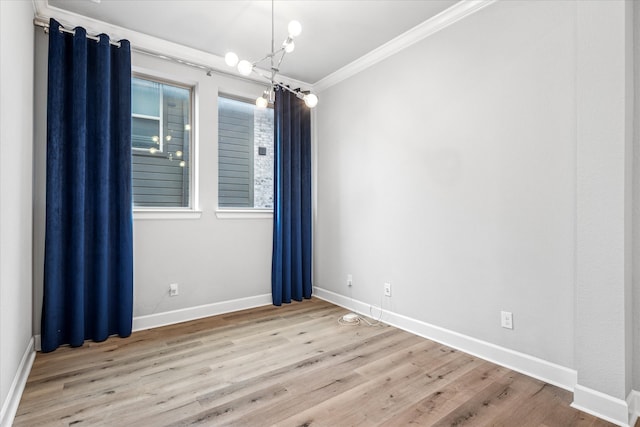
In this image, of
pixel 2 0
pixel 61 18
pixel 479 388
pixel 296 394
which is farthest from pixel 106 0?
pixel 479 388

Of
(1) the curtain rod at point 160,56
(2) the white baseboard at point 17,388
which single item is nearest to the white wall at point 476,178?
(1) the curtain rod at point 160,56

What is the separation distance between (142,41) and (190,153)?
3.72ft

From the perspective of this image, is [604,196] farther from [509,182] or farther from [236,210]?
A: [236,210]

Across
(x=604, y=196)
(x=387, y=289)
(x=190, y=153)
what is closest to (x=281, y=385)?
(x=387, y=289)

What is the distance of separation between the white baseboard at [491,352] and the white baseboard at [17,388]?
2.84 m

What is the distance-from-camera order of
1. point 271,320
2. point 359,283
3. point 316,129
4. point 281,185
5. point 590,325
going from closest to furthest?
point 590,325 → point 271,320 → point 359,283 → point 281,185 → point 316,129

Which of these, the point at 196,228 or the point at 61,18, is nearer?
the point at 61,18

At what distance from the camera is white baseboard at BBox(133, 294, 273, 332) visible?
3191 millimetres

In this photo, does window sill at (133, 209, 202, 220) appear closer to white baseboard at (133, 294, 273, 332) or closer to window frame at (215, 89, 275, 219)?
window frame at (215, 89, 275, 219)

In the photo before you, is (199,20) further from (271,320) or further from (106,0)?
(271,320)

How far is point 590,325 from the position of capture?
188 centimetres

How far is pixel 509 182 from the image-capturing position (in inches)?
94.5

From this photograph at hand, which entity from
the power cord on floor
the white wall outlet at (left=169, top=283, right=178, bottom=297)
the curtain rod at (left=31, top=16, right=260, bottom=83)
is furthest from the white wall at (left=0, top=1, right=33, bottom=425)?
the power cord on floor

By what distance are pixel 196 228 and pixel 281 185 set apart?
1.10m
